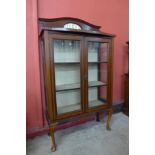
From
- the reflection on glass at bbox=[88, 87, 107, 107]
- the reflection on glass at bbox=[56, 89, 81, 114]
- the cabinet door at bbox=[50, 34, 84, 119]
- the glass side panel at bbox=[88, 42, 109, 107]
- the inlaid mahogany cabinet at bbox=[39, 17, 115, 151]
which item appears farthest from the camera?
the reflection on glass at bbox=[88, 87, 107, 107]

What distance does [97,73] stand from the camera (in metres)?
2.21

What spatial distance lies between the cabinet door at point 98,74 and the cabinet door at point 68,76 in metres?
0.14

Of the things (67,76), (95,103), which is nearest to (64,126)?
(95,103)

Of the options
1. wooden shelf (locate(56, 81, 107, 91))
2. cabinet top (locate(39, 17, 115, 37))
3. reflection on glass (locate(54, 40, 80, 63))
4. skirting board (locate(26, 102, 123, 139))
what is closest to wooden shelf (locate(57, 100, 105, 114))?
wooden shelf (locate(56, 81, 107, 91))

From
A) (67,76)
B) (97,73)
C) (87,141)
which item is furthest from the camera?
(97,73)

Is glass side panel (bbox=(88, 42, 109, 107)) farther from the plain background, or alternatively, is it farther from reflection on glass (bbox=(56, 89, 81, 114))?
the plain background

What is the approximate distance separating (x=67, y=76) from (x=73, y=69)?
0.15 metres

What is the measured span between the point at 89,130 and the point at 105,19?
2042 mm

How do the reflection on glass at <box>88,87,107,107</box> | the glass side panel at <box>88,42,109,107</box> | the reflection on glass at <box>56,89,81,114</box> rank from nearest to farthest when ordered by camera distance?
the reflection on glass at <box>56,89,81,114</box> → the glass side panel at <box>88,42,109,107</box> → the reflection on glass at <box>88,87,107,107</box>

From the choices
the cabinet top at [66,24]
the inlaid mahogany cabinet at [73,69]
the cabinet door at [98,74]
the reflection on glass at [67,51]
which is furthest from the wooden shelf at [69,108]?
the cabinet top at [66,24]

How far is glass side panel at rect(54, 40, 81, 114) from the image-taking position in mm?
1832
